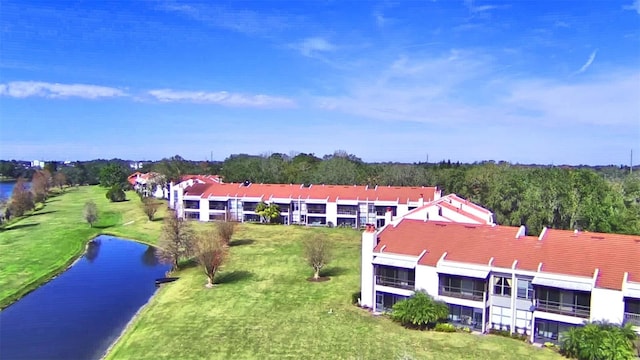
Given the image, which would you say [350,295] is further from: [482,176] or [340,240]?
[482,176]

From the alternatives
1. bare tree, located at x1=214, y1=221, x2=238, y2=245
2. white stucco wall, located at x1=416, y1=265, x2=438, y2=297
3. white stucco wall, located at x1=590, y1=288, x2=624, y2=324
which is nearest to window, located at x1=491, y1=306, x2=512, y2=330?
white stucco wall, located at x1=416, y1=265, x2=438, y2=297

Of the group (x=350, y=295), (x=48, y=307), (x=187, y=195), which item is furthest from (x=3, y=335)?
(x=187, y=195)

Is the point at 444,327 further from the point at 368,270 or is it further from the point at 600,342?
the point at 600,342

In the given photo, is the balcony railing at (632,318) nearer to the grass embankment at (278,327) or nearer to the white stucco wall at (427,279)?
the grass embankment at (278,327)

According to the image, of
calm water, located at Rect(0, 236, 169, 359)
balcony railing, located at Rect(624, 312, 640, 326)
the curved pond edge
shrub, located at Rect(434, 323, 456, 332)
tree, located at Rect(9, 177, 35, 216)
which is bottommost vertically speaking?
calm water, located at Rect(0, 236, 169, 359)

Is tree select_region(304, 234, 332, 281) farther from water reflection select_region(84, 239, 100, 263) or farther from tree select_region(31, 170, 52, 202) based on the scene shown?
tree select_region(31, 170, 52, 202)

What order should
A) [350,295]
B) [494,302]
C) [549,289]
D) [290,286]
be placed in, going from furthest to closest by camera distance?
[290,286] < [350,295] < [494,302] < [549,289]

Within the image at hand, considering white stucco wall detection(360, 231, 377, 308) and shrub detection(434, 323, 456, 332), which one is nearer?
shrub detection(434, 323, 456, 332)
